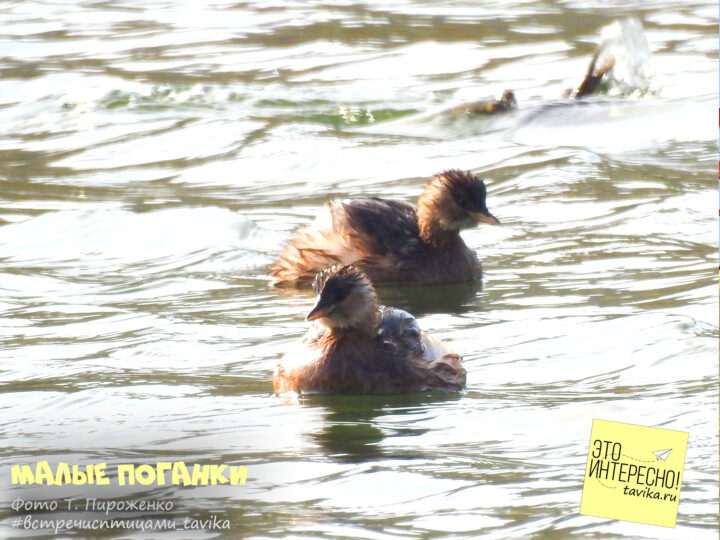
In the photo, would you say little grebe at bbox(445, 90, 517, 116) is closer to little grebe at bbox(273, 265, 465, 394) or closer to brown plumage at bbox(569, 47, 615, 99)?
brown plumage at bbox(569, 47, 615, 99)

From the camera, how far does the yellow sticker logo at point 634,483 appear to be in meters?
5.71

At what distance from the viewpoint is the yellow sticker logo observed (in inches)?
225

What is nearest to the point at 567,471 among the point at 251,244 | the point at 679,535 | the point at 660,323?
the point at 679,535

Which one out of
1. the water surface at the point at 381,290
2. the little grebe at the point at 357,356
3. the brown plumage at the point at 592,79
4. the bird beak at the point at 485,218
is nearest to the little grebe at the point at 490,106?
the water surface at the point at 381,290

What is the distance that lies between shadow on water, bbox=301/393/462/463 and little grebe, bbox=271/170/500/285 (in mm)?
2541

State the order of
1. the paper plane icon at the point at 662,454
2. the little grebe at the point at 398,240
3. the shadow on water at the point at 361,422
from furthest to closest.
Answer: the little grebe at the point at 398,240 < the shadow on water at the point at 361,422 < the paper plane icon at the point at 662,454

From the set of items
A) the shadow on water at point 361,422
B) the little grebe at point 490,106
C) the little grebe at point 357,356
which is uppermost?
the little grebe at point 490,106

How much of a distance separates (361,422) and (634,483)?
1815 mm

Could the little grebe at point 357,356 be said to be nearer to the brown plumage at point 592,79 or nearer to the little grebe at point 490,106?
the little grebe at point 490,106

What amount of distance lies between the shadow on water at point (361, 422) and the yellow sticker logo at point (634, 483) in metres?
0.91

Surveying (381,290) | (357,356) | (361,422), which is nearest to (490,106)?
(381,290)

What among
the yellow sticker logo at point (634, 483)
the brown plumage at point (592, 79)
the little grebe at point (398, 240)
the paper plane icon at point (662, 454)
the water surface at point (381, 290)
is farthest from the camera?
the brown plumage at point (592, 79)

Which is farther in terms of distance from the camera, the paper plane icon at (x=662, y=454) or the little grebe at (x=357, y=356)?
the little grebe at (x=357, y=356)

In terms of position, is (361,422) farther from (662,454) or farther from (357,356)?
(662,454)
